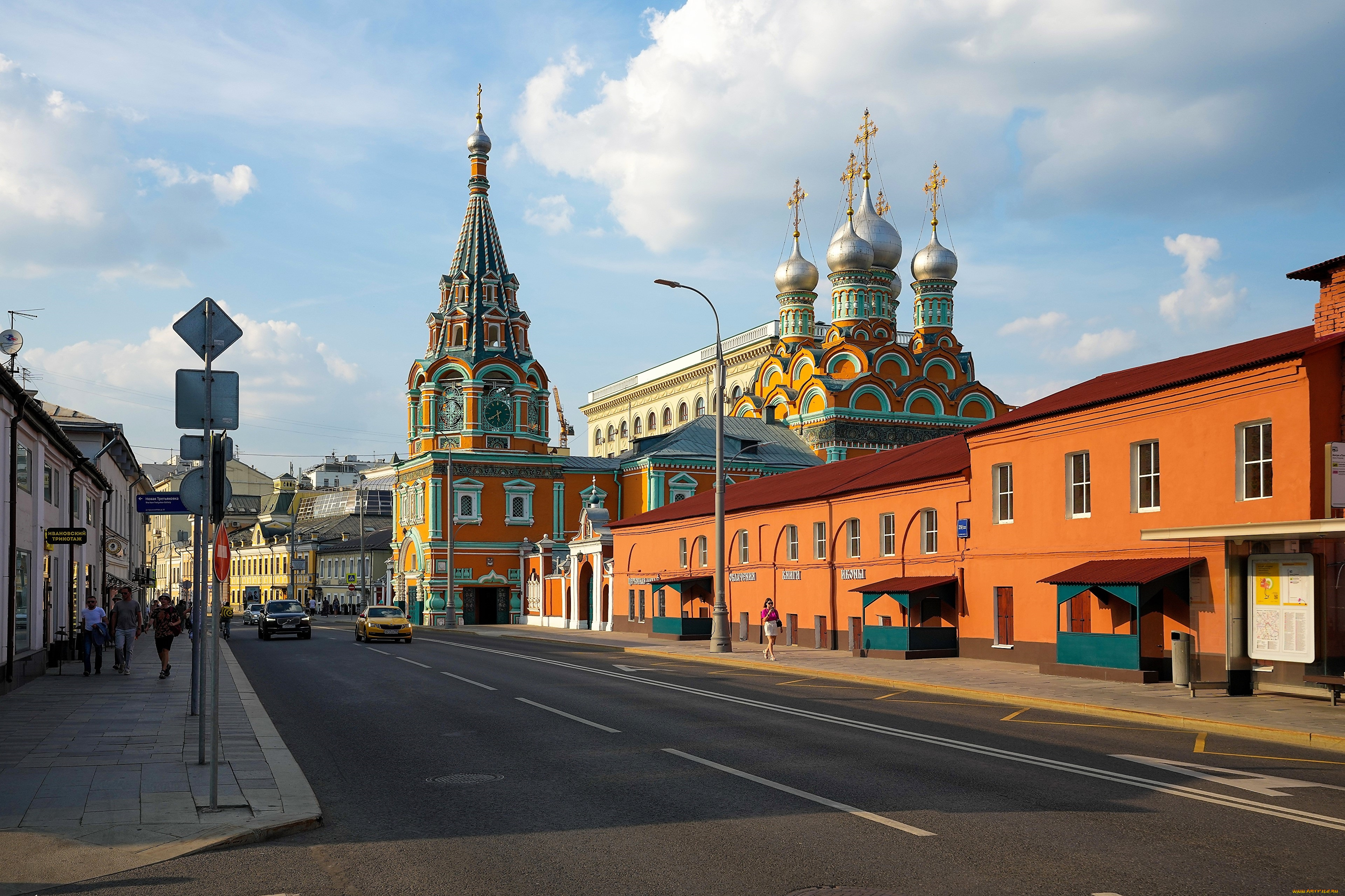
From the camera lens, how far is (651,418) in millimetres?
118125

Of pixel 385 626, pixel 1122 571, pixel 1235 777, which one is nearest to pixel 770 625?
pixel 1122 571

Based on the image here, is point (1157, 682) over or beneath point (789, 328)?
beneath

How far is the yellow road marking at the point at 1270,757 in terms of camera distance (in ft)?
42.9

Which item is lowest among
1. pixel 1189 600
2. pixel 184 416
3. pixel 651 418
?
pixel 1189 600

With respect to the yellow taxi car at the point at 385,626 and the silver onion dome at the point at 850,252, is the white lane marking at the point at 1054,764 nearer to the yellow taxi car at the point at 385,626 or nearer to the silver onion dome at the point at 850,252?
the yellow taxi car at the point at 385,626

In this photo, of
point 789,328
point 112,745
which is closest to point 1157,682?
point 112,745

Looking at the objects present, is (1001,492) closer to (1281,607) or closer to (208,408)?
(1281,607)

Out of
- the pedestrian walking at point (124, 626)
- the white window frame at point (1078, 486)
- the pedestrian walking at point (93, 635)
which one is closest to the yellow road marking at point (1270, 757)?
the white window frame at point (1078, 486)

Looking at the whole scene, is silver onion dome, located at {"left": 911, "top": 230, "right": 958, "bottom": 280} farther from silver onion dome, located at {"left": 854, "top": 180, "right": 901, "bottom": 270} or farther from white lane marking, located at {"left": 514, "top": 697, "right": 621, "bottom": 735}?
white lane marking, located at {"left": 514, "top": 697, "right": 621, "bottom": 735}

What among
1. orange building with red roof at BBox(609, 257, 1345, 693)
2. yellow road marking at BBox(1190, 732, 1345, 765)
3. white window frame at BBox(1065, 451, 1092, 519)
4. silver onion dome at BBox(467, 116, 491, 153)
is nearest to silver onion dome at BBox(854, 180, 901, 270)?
silver onion dome at BBox(467, 116, 491, 153)

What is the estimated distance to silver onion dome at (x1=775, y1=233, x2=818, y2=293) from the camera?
85.6 m

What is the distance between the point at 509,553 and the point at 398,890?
66.3 metres

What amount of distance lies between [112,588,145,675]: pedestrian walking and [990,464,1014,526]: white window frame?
19.7 meters

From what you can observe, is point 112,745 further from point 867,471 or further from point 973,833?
point 867,471
